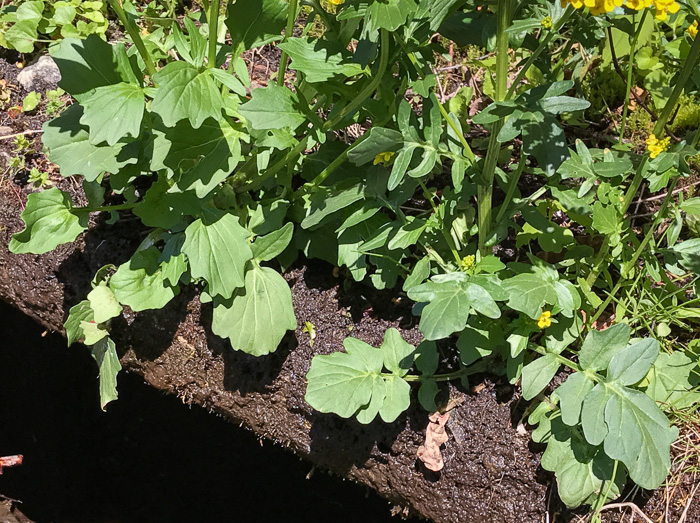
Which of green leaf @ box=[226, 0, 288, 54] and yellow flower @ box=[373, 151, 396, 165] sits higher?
green leaf @ box=[226, 0, 288, 54]

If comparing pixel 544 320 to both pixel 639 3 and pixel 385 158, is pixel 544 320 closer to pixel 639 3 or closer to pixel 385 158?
pixel 385 158

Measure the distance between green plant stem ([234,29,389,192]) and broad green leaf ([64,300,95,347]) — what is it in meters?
0.66

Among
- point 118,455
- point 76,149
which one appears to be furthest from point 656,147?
point 118,455

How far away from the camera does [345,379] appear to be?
1926 millimetres

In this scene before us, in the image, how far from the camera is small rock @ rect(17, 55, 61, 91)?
9.29ft

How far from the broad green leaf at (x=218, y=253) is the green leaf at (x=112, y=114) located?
0.39 m

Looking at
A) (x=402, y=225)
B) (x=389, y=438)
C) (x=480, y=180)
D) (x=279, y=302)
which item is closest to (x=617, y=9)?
(x=480, y=180)

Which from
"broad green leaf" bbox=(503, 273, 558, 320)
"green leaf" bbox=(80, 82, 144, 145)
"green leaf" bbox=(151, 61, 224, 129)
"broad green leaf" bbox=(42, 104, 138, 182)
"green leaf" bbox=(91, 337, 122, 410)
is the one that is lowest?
"green leaf" bbox=(91, 337, 122, 410)

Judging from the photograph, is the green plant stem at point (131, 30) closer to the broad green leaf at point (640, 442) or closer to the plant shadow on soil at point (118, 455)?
the broad green leaf at point (640, 442)

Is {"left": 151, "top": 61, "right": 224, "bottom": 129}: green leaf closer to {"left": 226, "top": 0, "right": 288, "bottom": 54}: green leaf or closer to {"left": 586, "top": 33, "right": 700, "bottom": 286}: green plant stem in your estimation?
{"left": 226, "top": 0, "right": 288, "bottom": 54}: green leaf

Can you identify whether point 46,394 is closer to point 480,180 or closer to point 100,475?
point 100,475

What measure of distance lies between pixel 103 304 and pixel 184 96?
0.89 m

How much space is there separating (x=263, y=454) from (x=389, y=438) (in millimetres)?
1510

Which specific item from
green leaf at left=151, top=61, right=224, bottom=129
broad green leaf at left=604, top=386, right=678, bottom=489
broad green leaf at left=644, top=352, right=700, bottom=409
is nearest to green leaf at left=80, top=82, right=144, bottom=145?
green leaf at left=151, top=61, right=224, bottom=129
